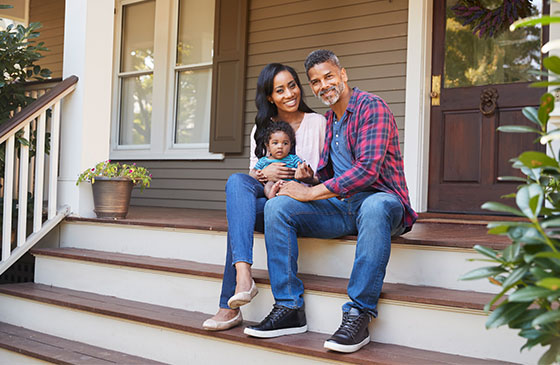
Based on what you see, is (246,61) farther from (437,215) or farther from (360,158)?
(360,158)

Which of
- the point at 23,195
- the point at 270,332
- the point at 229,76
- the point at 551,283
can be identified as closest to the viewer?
the point at 551,283

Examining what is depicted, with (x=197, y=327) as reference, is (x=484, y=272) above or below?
above

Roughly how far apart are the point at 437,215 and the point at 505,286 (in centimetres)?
293

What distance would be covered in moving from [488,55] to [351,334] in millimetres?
2698

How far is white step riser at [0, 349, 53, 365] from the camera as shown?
262 cm

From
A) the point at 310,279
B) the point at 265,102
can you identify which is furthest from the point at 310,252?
the point at 265,102

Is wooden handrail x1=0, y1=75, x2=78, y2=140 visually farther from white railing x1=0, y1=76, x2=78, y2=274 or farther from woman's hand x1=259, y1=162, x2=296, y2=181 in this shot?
woman's hand x1=259, y1=162, x2=296, y2=181

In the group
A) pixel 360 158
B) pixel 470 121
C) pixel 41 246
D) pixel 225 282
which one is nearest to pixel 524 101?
pixel 470 121

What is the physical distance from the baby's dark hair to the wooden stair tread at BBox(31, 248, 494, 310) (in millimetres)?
630


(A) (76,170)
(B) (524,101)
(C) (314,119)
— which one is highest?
(B) (524,101)

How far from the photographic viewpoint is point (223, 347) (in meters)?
2.30

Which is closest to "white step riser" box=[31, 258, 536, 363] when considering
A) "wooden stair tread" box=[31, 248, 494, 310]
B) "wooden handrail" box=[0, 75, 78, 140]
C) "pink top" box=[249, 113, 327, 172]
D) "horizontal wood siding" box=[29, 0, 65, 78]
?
"wooden stair tread" box=[31, 248, 494, 310]

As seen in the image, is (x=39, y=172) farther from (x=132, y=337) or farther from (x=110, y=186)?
(x=132, y=337)

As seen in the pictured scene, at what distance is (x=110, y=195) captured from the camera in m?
3.51
